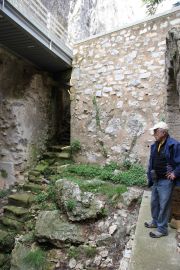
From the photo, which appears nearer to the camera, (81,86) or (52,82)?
(81,86)

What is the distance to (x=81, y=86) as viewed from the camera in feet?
26.4

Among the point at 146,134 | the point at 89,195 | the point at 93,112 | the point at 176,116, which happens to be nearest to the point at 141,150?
the point at 146,134

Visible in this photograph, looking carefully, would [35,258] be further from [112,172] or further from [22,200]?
[112,172]

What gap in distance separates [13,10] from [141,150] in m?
4.19

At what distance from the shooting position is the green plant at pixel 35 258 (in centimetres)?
427

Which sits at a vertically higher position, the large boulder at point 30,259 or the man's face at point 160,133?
the man's face at point 160,133

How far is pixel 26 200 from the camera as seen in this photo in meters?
6.33

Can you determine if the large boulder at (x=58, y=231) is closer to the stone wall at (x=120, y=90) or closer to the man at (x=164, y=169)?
the man at (x=164, y=169)

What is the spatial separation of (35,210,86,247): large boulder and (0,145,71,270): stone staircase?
0.83m

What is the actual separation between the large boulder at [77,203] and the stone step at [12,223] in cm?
102

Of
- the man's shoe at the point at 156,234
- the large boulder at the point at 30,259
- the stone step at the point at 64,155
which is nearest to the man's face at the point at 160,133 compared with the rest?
the man's shoe at the point at 156,234

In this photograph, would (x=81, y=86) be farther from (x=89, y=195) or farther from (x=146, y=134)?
(x=89, y=195)

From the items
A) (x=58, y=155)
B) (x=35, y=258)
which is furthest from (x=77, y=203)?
(x=58, y=155)

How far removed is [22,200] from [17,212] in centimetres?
37
